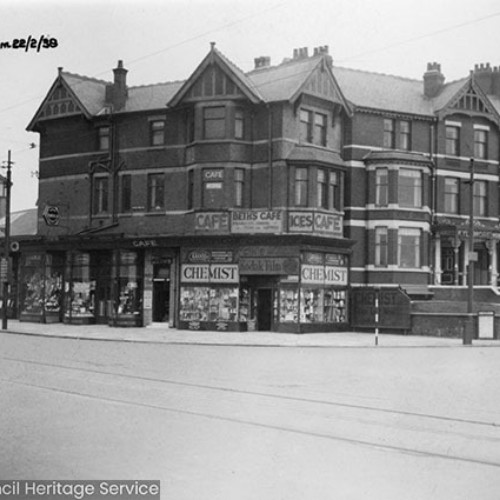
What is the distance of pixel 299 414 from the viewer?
11.5m

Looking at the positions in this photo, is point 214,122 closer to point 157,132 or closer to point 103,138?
point 157,132

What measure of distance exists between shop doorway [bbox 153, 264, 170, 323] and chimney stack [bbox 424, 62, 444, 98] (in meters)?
16.7

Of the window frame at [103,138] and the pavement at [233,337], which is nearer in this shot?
the pavement at [233,337]

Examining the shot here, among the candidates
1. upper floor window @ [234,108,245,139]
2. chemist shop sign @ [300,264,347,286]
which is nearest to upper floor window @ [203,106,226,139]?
upper floor window @ [234,108,245,139]

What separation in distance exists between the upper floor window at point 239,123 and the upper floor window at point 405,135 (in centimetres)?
875

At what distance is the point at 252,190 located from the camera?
34406 mm

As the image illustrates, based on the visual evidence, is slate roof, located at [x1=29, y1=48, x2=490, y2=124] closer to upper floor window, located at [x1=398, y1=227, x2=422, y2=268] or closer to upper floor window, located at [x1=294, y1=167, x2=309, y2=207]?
upper floor window, located at [x1=294, y1=167, x2=309, y2=207]

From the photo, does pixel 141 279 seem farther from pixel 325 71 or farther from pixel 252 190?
pixel 325 71

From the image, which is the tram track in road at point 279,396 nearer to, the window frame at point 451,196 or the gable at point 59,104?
the gable at point 59,104

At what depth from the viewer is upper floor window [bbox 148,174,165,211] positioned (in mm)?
36219

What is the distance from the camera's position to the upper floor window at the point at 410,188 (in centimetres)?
3712

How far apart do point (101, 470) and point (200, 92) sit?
2781cm

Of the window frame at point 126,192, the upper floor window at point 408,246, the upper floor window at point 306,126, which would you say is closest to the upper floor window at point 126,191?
the window frame at point 126,192

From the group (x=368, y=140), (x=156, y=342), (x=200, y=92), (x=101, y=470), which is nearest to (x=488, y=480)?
(x=101, y=470)
